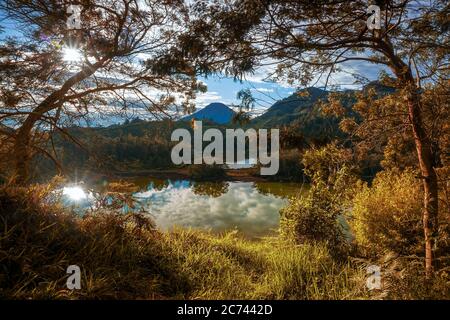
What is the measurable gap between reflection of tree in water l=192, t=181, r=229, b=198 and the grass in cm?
3285

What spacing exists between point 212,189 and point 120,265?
3985 centimetres

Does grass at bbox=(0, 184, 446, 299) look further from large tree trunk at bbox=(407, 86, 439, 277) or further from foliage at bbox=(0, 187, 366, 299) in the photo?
large tree trunk at bbox=(407, 86, 439, 277)

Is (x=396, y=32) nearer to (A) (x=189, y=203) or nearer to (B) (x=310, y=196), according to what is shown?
(B) (x=310, y=196)

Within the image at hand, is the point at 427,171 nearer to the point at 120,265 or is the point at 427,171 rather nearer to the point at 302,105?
the point at 302,105

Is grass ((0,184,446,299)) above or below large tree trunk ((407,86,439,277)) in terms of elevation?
below

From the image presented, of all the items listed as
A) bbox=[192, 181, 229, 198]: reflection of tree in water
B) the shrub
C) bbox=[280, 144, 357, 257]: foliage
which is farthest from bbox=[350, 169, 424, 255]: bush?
the shrub

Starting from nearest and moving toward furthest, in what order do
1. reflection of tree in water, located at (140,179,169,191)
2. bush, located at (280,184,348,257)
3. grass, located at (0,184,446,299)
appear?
grass, located at (0,184,446,299) → bush, located at (280,184,348,257) → reflection of tree in water, located at (140,179,169,191)

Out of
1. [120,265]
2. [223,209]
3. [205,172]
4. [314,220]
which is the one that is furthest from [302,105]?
[205,172]

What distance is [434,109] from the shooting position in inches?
194

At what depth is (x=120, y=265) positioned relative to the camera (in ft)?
14.4

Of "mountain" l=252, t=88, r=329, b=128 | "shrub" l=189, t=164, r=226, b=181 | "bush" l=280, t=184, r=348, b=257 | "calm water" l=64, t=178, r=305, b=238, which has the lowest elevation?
"calm water" l=64, t=178, r=305, b=238

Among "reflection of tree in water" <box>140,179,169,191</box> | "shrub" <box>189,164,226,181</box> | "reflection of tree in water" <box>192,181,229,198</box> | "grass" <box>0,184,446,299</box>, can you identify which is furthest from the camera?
"shrub" <box>189,164,226,181</box>

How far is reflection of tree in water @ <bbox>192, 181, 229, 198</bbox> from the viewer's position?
39.9m

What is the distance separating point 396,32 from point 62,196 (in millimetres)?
6502
